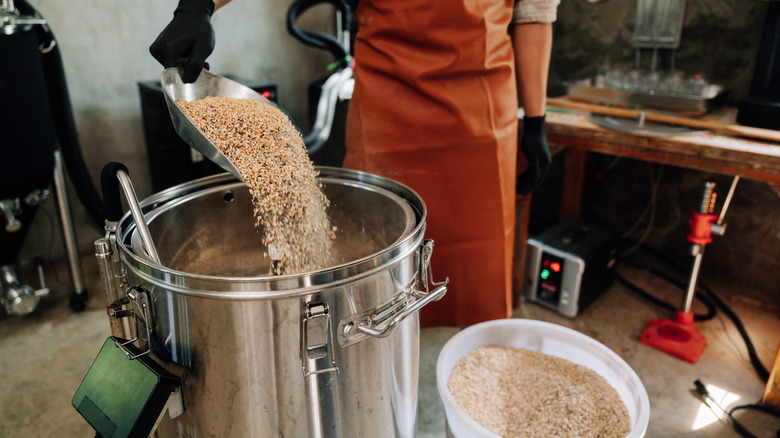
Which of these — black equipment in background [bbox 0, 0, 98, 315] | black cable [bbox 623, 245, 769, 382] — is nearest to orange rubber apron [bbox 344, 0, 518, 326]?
black cable [bbox 623, 245, 769, 382]

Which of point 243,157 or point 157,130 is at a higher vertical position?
point 243,157

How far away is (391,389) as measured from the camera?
0.96 meters

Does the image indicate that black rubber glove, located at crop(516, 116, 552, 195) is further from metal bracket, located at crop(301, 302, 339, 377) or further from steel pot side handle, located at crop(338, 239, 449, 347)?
metal bracket, located at crop(301, 302, 339, 377)

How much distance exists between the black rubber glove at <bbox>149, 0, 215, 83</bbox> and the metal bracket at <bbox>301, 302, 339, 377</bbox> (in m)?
0.53

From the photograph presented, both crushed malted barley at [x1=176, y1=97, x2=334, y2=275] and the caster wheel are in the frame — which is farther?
the caster wheel

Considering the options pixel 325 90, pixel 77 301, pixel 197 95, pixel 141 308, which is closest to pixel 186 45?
pixel 197 95

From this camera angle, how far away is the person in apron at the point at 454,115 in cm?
123

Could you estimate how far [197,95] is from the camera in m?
1.12

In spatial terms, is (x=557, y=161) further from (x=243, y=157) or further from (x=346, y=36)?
(x=243, y=157)

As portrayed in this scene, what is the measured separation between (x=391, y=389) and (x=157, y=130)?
5.48ft

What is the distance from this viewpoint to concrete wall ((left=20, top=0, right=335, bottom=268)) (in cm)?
216

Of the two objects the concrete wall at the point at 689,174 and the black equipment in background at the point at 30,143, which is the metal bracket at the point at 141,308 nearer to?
the black equipment in background at the point at 30,143

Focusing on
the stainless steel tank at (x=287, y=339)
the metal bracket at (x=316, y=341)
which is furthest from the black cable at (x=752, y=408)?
the metal bracket at (x=316, y=341)

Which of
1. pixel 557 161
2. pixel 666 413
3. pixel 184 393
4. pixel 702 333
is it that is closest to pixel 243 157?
pixel 184 393
